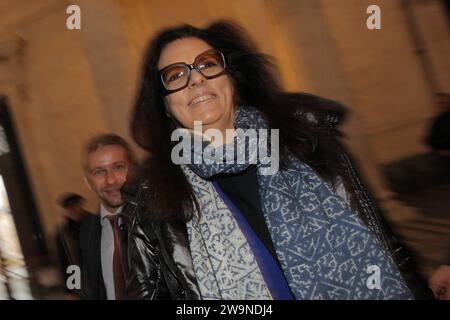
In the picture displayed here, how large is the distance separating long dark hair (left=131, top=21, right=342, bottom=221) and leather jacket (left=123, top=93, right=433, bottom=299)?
0.21 feet

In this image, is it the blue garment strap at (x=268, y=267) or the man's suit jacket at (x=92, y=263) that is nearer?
the blue garment strap at (x=268, y=267)

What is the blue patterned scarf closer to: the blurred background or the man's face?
the man's face

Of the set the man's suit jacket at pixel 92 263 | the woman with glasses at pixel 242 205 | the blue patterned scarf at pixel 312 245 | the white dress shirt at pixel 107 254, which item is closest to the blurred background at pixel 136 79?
the man's suit jacket at pixel 92 263

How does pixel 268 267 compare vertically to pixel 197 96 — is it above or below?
below

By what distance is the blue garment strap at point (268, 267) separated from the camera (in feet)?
3.52

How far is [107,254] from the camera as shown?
1.64 metres

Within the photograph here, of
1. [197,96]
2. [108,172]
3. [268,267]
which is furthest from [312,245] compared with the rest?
[108,172]

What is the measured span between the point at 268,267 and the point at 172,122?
622 millimetres

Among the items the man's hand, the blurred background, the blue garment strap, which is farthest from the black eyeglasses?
the blurred background

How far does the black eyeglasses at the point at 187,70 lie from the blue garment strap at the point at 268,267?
459 millimetres

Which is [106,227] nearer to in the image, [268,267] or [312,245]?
[268,267]

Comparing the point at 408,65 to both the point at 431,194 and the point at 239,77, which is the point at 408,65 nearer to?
the point at 431,194

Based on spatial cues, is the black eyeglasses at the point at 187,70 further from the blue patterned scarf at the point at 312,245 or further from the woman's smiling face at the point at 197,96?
the blue patterned scarf at the point at 312,245
